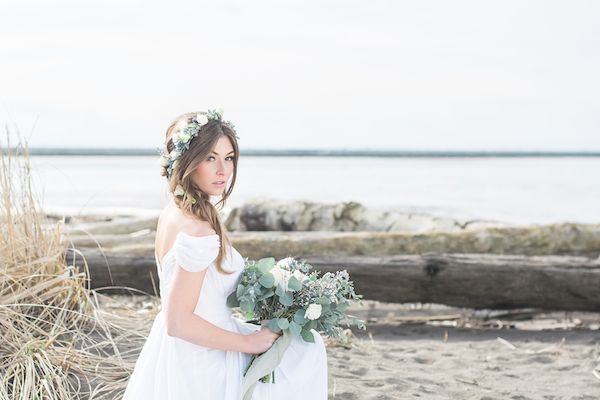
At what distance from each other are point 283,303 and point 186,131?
0.76m

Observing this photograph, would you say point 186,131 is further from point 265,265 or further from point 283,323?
point 283,323

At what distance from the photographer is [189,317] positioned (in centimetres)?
285

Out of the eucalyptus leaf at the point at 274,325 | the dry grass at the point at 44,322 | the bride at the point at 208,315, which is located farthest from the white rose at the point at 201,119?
the dry grass at the point at 44,322

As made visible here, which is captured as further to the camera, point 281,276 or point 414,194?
point 414,194

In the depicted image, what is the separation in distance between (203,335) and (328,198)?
55.2ft

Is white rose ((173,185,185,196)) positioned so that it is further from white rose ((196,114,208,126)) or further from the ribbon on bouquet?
the ribbon on bouquet

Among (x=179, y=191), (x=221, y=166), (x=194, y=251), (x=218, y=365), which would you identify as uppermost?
(x=221, y=166)

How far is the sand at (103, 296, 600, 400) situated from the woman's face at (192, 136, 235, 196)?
62.9 inches

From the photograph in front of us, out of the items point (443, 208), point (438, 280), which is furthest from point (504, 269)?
point (443, 208)

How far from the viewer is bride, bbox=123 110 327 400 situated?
2920mm

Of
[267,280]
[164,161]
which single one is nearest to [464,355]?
[267,280]

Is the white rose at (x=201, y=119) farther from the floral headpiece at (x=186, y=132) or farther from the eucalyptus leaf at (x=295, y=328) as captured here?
the eucalyptus leaf at (x=295, y=328)

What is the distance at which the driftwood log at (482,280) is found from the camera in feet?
20.4

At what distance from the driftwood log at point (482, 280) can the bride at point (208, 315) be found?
3274mm
